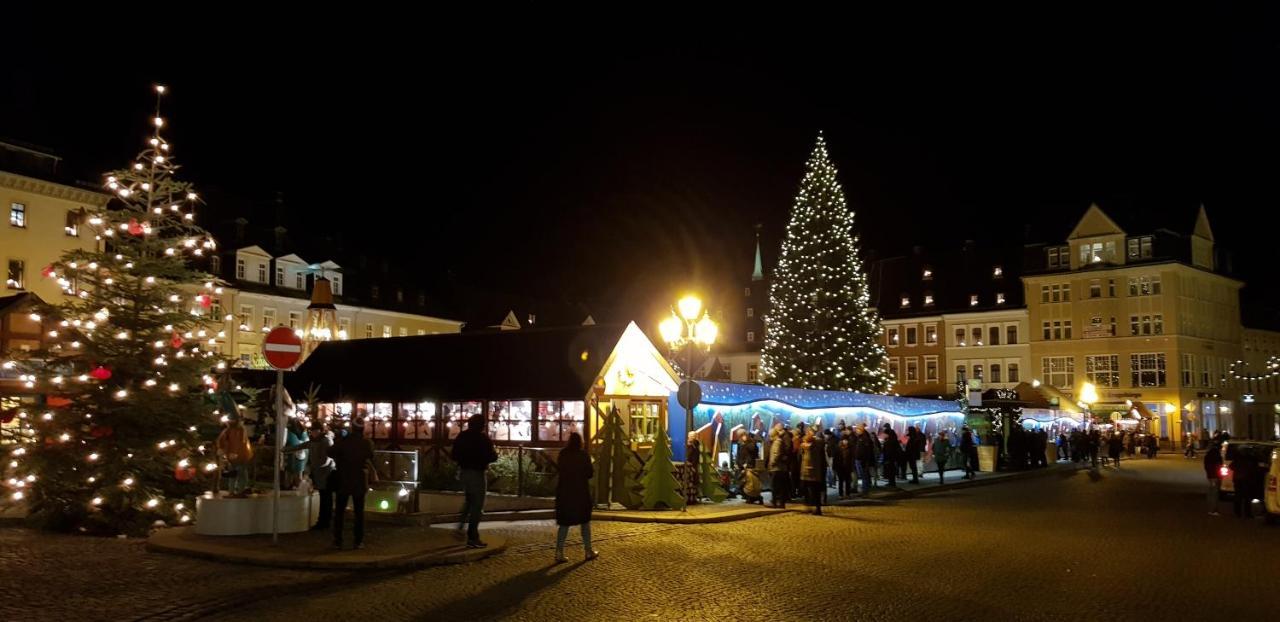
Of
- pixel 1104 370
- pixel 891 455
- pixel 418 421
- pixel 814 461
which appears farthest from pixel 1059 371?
pixel 814 461

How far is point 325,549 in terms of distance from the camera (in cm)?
1354

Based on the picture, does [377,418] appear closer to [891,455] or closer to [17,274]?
[891,455]

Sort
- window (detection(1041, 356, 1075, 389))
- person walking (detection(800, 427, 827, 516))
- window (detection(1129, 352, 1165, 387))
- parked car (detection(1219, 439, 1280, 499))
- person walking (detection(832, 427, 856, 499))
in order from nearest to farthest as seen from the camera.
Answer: person walking (detection(800, 427, 827, 516)), parked car (detection(1219, 439, 1280, 499)), person walking (detection(832, 427, 856, 499)), window (detection(1129, 352, 1165, 387)), window (detection(1041, 356, 1075, 389))

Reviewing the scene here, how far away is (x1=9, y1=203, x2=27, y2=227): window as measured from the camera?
4596 cm

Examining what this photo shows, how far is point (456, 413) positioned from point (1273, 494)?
60.8 ft

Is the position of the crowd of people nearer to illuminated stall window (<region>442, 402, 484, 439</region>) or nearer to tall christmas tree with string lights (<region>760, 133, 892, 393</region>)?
illuminated stall window (<region>442, 402, 484, 439</region>)

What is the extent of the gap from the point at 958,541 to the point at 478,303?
202 feet

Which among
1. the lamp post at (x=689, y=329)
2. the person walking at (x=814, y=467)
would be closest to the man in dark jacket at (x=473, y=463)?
the lamp post at (x=689, y=329)

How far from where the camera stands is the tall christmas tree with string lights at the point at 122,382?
1573 centimetres

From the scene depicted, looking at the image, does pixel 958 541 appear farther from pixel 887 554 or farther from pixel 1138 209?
pixel 1138 209

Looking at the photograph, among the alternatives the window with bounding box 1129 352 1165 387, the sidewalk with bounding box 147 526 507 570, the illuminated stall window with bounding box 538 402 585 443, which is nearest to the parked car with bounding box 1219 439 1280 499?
the illuminated stall window with bounding box 538 402 585 443

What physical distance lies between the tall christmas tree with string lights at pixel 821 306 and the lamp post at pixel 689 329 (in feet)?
71.2

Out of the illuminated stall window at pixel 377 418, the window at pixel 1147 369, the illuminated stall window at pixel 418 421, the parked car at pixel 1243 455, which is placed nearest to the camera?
the parked car at pixel 1243 455

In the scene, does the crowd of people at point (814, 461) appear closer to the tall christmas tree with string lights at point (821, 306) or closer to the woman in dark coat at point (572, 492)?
the woman in dark coat at point (572, 492)
